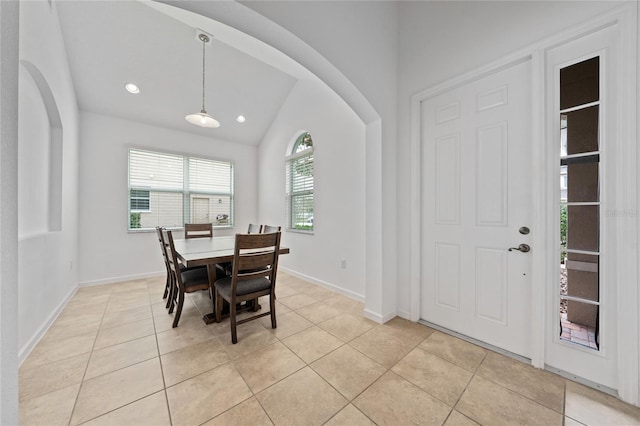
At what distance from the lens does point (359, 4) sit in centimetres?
219

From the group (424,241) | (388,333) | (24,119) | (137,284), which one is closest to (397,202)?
(424,241)

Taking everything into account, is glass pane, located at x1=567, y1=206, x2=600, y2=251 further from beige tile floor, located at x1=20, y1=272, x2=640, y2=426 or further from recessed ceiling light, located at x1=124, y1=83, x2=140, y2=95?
recessed ceiling light, located at x1=124, y1=83, x2=140, y2=95

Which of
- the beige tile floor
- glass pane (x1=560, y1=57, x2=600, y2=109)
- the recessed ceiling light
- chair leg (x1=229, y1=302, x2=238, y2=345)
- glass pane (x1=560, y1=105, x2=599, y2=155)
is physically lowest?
the beige tile floor

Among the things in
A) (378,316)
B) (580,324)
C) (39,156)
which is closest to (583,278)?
(580,324)

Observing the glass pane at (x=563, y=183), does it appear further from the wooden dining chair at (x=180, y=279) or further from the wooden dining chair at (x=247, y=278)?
the wooden dining chair at (x=180, y=279)

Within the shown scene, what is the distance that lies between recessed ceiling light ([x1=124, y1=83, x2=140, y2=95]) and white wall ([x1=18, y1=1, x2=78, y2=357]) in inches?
23.9

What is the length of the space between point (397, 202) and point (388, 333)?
135 cm

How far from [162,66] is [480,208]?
14.5ft

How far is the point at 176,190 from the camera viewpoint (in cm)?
441

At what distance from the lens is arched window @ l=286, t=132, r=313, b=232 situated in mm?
3969

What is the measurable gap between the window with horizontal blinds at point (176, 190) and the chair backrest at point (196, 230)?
2.77ft

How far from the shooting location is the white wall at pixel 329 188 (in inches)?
122

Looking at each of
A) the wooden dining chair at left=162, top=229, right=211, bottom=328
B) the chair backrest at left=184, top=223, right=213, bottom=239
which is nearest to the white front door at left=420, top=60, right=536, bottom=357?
the wooden dining chair at left=162, top=229, right=211, bottom=328

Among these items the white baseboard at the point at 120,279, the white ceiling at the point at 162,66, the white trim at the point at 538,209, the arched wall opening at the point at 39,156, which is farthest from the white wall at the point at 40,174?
the white trim at the point at 538,209
